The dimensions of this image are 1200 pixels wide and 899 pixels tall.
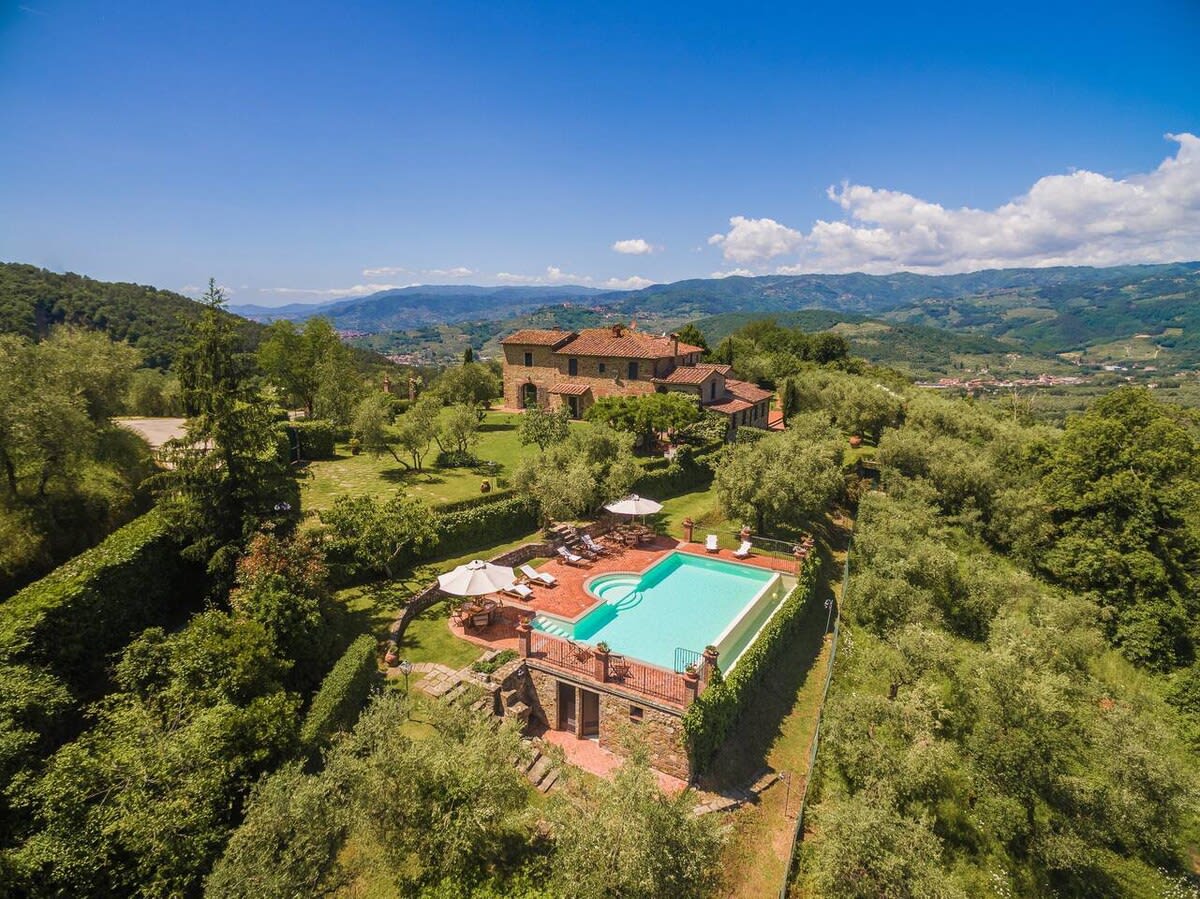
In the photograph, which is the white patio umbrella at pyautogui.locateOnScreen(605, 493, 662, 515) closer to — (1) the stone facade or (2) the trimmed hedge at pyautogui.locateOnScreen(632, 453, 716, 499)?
(2) the trimmed hedge at pyautogui.locateOnScreen(632, 453, 716, 499)

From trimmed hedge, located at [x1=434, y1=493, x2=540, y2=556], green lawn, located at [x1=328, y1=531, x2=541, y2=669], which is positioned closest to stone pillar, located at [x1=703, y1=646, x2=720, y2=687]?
green lawn, located at [x1=328, y1=531, x2=541, y2=669]

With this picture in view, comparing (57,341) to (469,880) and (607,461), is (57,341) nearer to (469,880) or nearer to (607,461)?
(607,461)

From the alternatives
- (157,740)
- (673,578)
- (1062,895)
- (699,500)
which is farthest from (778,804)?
(699,500)

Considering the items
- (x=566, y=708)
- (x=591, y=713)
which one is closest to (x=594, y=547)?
(x=566, y=708)

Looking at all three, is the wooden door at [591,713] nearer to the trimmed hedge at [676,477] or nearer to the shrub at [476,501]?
the shrub at [476,501]

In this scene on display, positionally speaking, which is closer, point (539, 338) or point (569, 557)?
point (569, 557)

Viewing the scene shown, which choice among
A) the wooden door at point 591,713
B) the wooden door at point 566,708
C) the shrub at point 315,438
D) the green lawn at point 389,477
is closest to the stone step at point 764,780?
the wooden door at point 591,713

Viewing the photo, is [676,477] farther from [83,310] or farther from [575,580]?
[83,310]
